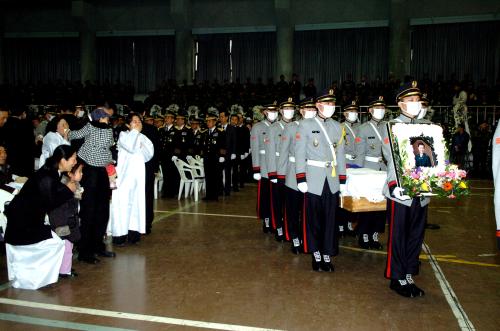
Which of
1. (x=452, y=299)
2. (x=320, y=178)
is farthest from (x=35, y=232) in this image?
(x=452, y=299)

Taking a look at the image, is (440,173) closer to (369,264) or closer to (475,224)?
(369,264)

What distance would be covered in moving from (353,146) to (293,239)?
181 centimetres

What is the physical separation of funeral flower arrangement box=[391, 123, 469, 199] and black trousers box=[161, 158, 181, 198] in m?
6.82

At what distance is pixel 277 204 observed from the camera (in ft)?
23.4

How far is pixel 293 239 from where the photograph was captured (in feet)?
20.7

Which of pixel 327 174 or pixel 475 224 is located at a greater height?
pixel 327 174

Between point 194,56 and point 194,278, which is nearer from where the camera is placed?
point 194,278

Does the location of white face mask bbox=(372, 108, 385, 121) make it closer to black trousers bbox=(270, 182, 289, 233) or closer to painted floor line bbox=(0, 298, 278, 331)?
black trousers bbox=(270, 182, 289, 233)

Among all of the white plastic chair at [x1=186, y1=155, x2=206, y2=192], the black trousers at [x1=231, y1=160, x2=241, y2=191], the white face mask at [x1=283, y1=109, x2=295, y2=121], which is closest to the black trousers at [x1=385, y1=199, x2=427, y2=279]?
the white face mask at [x1=283, y1=109, x2=295, y2=121]

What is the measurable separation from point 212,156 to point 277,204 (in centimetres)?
375

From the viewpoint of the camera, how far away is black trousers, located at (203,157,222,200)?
10422 millimetres

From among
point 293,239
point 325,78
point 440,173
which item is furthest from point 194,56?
point 440,173

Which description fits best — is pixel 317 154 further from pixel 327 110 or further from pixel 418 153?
pixel 418 153

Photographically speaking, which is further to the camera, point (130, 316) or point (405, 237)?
point (405, 237)
